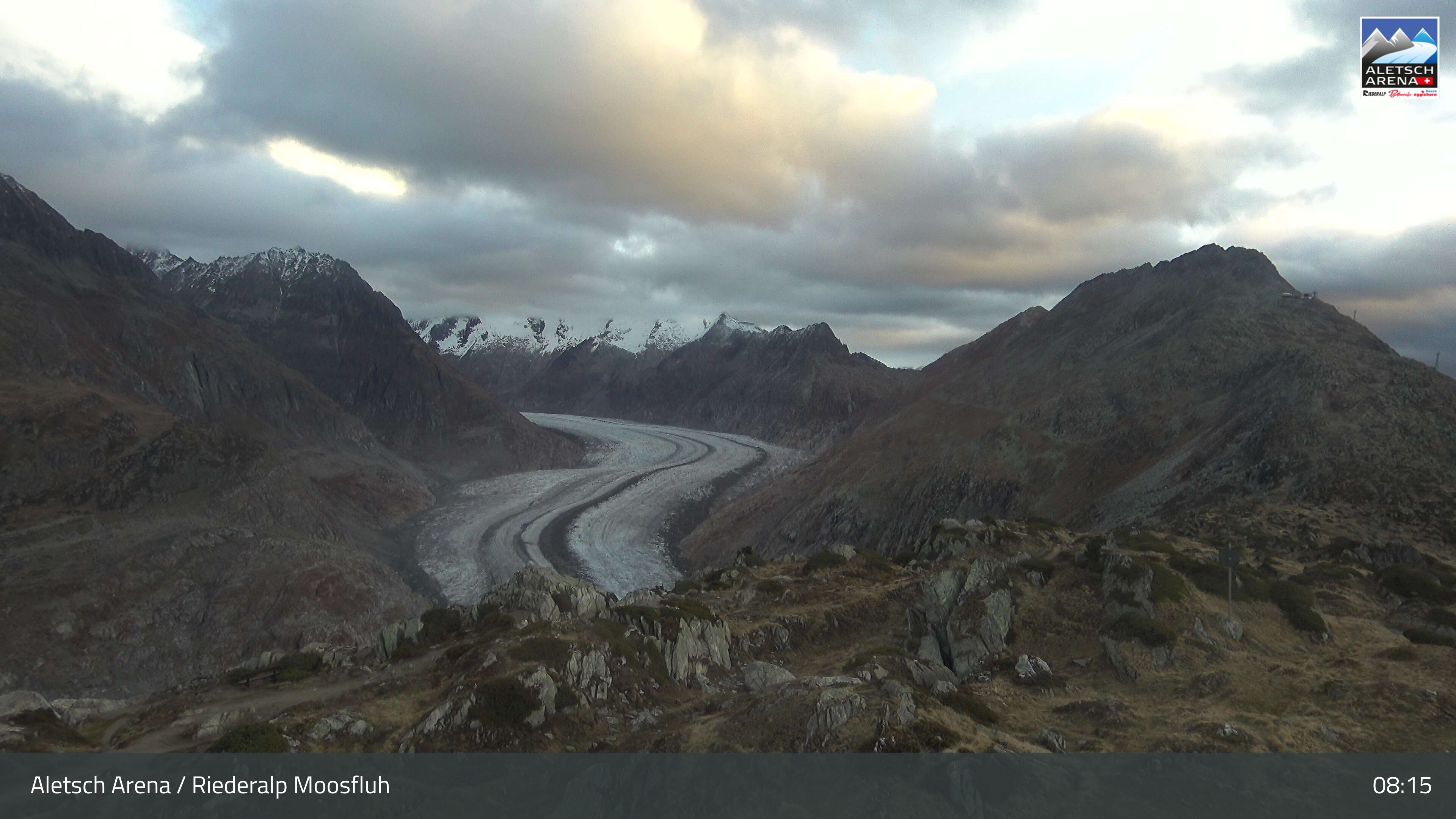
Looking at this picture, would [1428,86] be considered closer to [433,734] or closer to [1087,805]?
[1087,805]

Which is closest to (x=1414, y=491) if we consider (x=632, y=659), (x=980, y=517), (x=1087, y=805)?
(x=980, y=517)

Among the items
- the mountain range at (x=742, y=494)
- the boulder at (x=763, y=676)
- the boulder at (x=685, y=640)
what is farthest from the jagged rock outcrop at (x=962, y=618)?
the mountain range at (x=742, y=494)

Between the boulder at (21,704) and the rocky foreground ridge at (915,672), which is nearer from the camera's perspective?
the rocky foreground ridge at (915,672)

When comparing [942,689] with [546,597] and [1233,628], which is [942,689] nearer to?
[1233,628]

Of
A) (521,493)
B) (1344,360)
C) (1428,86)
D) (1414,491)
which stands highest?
(1428,86)

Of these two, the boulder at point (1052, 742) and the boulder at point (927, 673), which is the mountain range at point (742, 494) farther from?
the boulder at point (1052, 742)

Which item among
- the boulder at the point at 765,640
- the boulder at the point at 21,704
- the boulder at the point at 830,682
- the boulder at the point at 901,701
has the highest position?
the boulder at the point at 901,701

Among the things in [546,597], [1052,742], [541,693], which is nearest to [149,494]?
[546,597]
